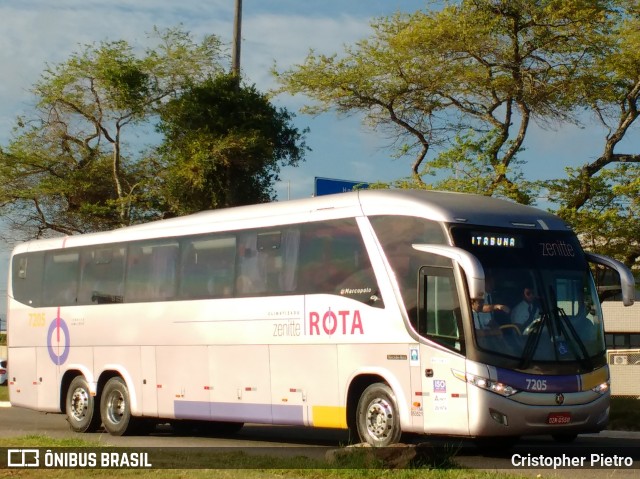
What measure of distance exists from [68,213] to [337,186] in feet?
48.5

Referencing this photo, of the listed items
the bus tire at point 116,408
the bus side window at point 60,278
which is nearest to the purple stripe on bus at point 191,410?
the bus tire at point 116,408

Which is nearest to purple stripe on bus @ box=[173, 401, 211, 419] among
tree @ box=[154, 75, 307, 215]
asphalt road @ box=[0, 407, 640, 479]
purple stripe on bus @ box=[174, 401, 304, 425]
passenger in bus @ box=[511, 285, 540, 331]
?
purple stripe on bus @ box=[174, 401, 304, 425]

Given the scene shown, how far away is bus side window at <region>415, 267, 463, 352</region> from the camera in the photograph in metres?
14.2

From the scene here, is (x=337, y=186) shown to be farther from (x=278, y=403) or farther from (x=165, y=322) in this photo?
(x=278, y=403)

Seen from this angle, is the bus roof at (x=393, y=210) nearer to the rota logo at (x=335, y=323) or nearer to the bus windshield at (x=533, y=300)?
the bus windshield at (x=533, y=300)

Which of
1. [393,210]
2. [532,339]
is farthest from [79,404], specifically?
[532,339]

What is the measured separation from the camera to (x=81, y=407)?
21391mm

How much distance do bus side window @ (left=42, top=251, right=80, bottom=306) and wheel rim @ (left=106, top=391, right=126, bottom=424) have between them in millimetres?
2154

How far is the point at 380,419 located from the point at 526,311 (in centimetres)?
252

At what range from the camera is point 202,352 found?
1858 centimetres

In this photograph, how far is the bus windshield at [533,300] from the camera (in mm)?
14070

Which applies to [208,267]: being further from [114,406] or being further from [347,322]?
[114,406]

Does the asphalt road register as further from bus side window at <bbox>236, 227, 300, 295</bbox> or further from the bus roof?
the bus roof

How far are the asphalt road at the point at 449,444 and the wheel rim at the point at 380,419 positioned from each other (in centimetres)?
48
